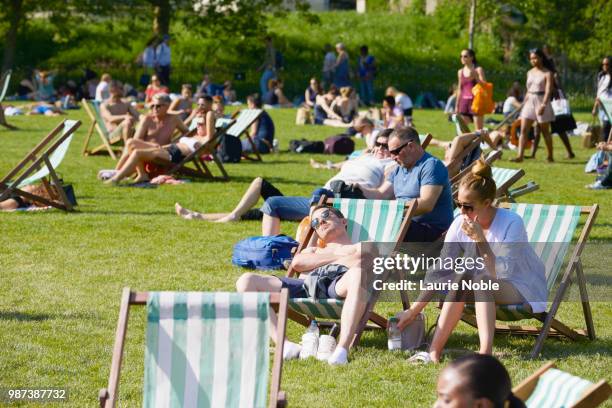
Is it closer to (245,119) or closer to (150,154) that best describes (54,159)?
(150,154)

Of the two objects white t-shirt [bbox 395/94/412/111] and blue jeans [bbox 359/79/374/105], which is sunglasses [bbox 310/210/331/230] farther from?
blue jeans [bbox 359/79/374/105]

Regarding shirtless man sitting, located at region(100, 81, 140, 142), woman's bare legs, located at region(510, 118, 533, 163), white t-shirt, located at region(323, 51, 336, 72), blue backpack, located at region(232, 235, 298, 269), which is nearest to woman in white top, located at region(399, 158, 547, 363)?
blue backpack, located at region(232, 235, 298, 269)

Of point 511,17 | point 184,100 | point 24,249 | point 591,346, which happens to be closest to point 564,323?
point 591,346

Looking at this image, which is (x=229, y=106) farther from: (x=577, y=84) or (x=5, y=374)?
(x=5, y=374)

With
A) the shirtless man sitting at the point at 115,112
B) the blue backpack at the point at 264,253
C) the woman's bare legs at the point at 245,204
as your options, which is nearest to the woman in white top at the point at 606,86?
the shirtless man sitting at the point at 115,112

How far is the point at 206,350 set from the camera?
4520 millimetres

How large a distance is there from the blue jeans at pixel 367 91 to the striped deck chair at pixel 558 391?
27348 mm

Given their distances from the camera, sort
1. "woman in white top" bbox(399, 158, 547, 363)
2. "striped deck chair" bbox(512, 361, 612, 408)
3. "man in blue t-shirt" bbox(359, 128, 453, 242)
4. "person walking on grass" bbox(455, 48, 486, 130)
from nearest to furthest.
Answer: "striped deck chair" bbox(512, 361, 612, 408)
"woman in white top" bbox(399, 158, 547, 363)
"man in blue t-shirt" bbox(359, 128, 453, 242)
"person walking on grass" bbox(455, 48, 486, 130)

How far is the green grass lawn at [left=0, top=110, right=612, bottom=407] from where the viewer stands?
5.49m

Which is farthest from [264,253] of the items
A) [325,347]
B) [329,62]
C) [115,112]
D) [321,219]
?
[329,62]

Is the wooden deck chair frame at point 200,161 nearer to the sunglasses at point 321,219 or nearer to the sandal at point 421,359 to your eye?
the sunglasses at point 321,219

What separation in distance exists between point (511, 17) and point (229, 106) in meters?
15.0

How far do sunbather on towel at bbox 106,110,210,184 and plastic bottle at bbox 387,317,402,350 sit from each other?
7.10 m

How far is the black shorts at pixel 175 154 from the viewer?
13.2 metres
